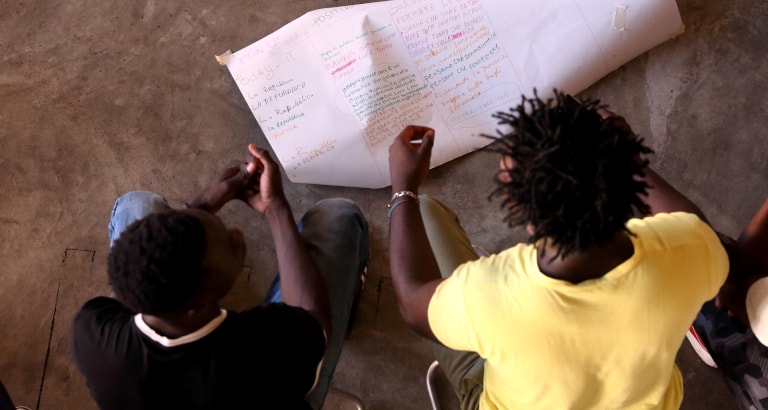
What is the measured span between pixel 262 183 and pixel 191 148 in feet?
1.43

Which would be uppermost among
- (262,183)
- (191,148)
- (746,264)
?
(191,148)

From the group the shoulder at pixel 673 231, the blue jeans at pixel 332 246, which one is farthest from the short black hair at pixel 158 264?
the shoulder at pixel 673 231

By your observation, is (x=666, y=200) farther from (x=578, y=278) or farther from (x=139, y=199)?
(x=139, y=199)

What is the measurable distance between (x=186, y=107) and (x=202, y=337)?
906mm

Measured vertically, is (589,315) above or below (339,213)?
below

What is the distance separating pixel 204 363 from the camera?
0.96 m

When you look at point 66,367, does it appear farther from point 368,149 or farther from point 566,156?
point 566,156

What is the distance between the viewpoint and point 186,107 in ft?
5.56

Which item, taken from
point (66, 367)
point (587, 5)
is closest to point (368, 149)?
point (587, 5)

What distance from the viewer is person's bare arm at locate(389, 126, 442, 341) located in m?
1.04

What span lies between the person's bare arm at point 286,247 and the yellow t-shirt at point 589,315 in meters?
0.33

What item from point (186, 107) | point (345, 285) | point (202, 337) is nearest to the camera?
point (202, 337)

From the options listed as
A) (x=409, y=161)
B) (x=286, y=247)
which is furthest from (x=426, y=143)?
(x=286, y=247)

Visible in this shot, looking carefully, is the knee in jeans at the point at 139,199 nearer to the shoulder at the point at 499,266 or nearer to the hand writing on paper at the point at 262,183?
the hand writing on paper at the point at 262,183
